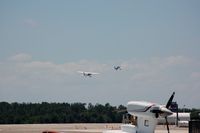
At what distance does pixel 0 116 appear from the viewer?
184m

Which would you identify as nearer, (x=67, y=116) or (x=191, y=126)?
(x=191, y=126)

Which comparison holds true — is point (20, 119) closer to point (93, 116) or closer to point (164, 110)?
point (93, 116)

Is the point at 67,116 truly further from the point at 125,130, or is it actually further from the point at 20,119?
the point at 125,130

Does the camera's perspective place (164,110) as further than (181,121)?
No

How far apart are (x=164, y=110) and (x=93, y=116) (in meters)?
162

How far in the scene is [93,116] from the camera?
644 feet

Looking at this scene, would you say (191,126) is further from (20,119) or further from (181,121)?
(20,119)

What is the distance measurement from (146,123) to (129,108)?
2.40 metres

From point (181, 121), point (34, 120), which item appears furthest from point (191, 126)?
point (34, 120)

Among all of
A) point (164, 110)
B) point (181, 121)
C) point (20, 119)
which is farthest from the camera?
point (20, 119)

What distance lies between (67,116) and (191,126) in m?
143

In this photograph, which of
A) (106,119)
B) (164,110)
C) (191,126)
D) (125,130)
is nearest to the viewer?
(164,110)

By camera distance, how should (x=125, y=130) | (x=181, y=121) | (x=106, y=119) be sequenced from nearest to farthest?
(x=125, y=130), (x=181, y=121), (x=106, y=119)

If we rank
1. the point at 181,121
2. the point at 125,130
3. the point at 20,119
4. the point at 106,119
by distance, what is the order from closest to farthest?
the point at 125,130 → the point at 181,121 → the point at 20,119 → the point at 106,119
